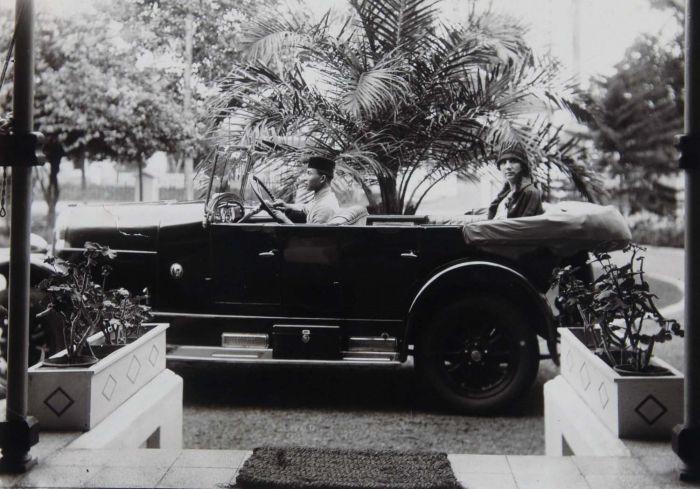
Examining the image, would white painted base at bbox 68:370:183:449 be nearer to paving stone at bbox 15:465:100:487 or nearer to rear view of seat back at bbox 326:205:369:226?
paving stone at bbox 15:465:100:487

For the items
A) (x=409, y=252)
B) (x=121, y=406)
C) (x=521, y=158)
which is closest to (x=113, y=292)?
(x=121, y=406)

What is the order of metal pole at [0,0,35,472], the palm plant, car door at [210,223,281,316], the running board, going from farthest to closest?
the palm plant → car door at [210,223,281,316] → the running board → metal pole at [0,0,35,472]

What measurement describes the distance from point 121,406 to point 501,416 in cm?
199

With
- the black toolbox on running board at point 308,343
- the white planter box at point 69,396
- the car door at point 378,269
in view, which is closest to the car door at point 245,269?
the black toolbox on running board at point 308,343

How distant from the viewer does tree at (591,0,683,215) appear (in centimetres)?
420

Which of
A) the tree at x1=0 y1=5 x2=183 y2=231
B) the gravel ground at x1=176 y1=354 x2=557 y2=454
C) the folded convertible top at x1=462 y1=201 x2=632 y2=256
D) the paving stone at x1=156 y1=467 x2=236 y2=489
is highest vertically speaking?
the tree at x1=0 y1=5 x2=183 y2=231

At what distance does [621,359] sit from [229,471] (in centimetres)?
162

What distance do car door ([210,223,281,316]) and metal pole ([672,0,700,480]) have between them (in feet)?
7.16

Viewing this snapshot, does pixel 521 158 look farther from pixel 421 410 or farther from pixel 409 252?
pixel 421 410

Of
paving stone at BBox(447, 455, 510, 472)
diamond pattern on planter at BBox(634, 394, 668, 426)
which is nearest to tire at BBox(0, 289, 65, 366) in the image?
paving stone at BBox(447, 455, 510, 472)

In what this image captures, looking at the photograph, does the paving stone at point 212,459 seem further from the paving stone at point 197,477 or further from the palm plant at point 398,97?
the palm plant at point 398,97

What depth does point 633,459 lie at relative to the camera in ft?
7.75

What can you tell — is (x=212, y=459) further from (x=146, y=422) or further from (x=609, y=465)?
(x=609, y=465)

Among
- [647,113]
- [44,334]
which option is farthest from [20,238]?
[647,113]
